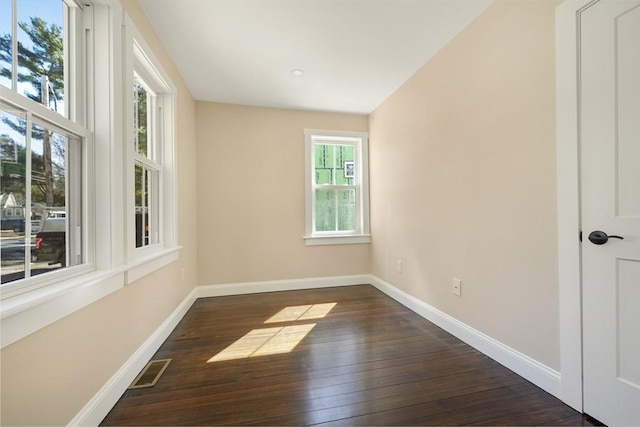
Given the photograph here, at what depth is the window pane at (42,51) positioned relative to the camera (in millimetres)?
1065

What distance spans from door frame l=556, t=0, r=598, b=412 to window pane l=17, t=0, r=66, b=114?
2528 millimetres

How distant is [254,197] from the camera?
3.55m

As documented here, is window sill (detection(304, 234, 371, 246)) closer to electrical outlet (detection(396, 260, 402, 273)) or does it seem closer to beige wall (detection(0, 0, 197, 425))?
electrical outlet (detection(396, 260, 402, 273))

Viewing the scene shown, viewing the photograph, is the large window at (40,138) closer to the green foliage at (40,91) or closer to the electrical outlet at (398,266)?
the green foliage at (40,91)

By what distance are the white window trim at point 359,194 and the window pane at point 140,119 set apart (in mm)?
1961

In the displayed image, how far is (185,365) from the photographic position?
1.85 meters

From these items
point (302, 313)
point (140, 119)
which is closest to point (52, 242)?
point (140, 119)

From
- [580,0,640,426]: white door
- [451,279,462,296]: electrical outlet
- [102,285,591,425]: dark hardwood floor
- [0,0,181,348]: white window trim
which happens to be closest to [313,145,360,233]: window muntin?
[102,285,591,425]: dark hardwood floor

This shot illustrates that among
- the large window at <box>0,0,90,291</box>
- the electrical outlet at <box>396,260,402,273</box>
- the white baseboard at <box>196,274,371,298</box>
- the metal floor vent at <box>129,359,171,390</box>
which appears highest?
the large window at <box>0,0,90,291</box>

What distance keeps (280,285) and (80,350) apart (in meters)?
2.47

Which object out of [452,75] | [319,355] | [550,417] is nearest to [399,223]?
[452,75]

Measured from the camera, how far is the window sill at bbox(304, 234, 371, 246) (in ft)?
12.2

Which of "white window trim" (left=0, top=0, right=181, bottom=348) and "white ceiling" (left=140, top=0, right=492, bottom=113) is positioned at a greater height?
"white ceiling" (left=140, top=0, right=492, bottom=113)

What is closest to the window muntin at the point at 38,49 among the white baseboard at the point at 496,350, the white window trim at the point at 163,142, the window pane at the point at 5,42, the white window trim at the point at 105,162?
the window pane at the point at 5,42
